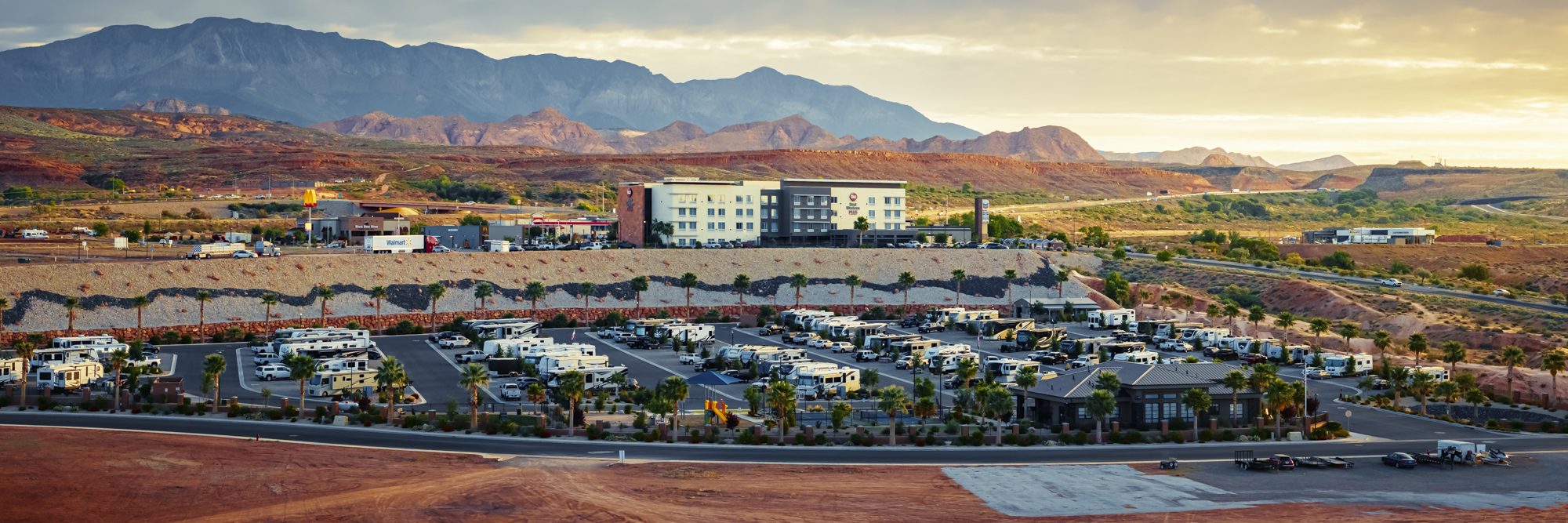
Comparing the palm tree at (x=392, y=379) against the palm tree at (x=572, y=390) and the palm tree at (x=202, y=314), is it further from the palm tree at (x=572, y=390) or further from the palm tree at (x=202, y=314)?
the palm tree at (x=202, y=314)

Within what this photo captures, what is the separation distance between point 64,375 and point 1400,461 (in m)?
52.1

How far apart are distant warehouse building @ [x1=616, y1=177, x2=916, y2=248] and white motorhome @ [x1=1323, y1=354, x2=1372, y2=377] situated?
54.8 meters

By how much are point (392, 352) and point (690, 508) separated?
119 feet

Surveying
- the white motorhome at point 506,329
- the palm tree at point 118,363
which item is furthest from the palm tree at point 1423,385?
the palm tree at point 118,363

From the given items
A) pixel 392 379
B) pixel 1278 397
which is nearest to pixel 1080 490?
pixel 1278 397

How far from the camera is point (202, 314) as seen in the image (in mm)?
70562

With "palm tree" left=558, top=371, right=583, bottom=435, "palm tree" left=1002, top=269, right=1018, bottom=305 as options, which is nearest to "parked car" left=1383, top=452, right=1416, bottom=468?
"palm tree" left=558, top=371, right=583, bottom=435

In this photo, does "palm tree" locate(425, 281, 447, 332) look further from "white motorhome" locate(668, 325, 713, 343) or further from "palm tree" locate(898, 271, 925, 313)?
"palm tree" locate(898, 271, 925, 313)

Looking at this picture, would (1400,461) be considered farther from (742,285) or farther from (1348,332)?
(742,285)

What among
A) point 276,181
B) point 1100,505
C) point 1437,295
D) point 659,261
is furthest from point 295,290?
point 276,181

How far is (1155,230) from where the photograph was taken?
177250 millimetres

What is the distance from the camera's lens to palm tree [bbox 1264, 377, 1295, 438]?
4541 centimetres

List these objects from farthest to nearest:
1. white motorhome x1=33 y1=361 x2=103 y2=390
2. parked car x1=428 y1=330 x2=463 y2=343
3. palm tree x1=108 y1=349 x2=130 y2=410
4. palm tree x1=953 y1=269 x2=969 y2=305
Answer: palm tree x1=953 y1=269 x2=969 y2=305
parked car x1=428 y1=330 x2=463 y2=343
white motorhome x1=33 y1=361 x2=103 y2=390
palm tree x1=108 y1=349 x2=130 y2=410

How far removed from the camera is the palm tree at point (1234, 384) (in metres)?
46.6
